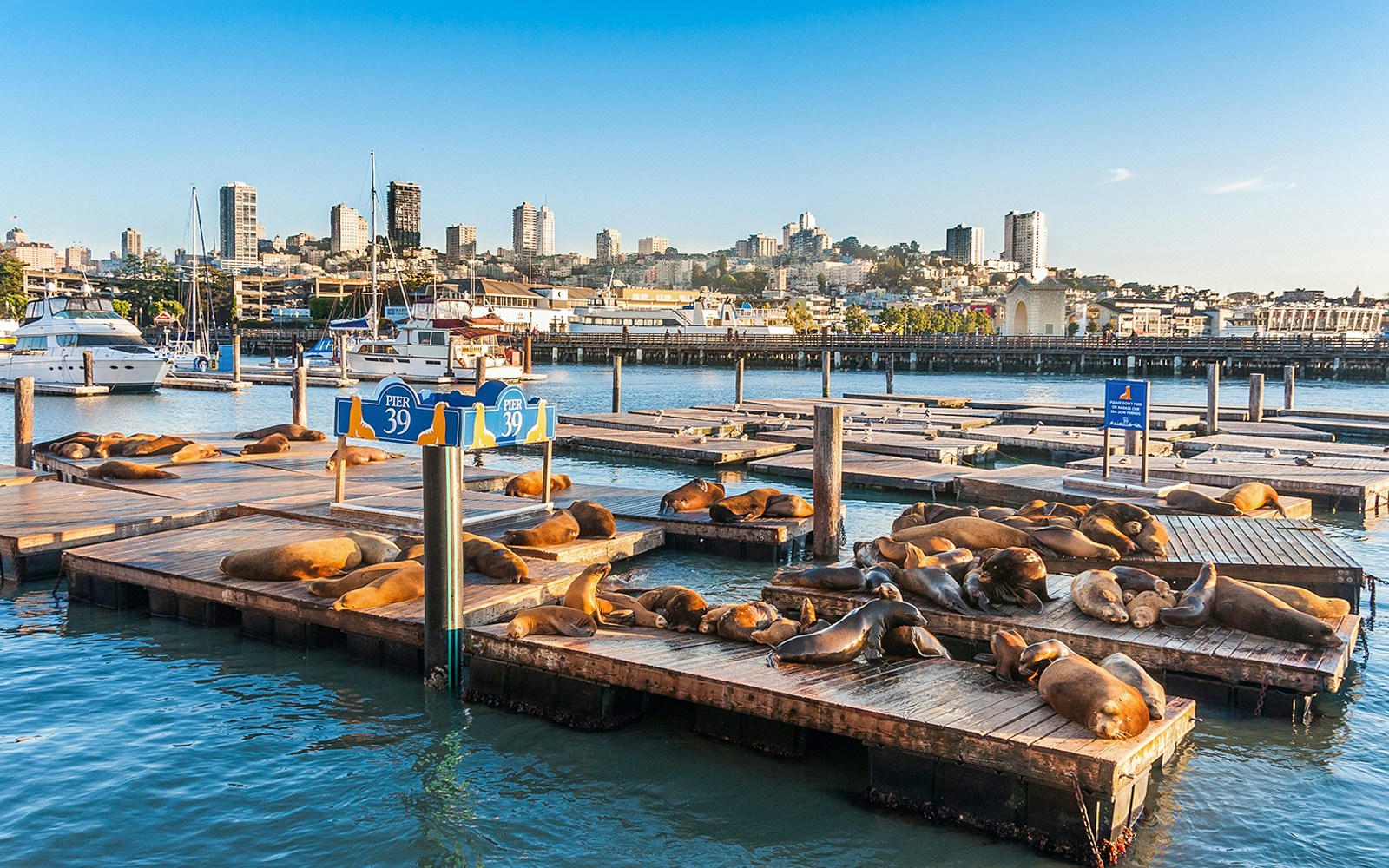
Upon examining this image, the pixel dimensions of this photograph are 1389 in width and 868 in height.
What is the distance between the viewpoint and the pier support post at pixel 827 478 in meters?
12.5

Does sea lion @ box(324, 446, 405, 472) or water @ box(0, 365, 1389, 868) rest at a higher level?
sea lion @ box(324, 446, 405, 472)

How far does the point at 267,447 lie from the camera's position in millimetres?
18766

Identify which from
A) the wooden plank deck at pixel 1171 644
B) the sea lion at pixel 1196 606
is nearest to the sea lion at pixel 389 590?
the wooden plank deck at pixel 1171 644

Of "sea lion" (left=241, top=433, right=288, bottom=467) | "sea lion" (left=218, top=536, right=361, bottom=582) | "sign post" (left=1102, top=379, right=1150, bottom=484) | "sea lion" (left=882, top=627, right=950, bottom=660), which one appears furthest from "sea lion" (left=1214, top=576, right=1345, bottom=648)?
"sea lion" (left=241, top=433, right=288, bottom=467)

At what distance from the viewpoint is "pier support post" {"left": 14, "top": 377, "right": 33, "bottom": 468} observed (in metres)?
18.3

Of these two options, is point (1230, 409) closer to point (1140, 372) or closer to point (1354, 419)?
point (1354, 419)

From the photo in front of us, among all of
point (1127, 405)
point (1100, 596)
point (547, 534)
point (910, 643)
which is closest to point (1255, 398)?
point (1127, 405)

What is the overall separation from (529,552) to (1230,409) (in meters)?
27.2

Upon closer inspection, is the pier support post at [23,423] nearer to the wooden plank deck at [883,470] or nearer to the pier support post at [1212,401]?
the wooden plank deck at [883,470]

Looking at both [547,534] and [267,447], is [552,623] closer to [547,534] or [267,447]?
[547,534]

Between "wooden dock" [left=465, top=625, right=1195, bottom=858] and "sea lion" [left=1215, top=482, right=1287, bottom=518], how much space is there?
8.17m

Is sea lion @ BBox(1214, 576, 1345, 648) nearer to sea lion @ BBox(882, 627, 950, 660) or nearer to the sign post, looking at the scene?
sea lion @ BBox(882, 627, 950, 660)

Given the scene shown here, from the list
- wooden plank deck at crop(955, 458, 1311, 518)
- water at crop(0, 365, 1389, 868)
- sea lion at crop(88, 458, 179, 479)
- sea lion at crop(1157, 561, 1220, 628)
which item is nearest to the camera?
water at crop(0, 365, 1389, 868)

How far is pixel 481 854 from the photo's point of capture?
6.08m
